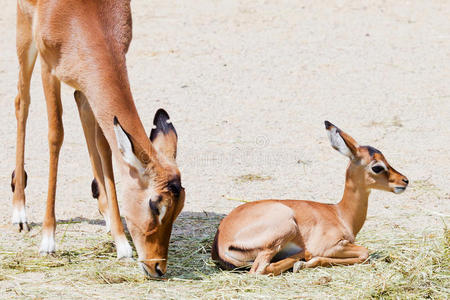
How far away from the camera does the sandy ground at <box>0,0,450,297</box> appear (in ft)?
26.0

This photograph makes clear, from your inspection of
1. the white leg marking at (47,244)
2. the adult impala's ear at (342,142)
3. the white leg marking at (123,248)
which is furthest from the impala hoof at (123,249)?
the adult impala's ear at (342,142)

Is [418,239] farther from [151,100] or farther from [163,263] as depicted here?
[151,100]

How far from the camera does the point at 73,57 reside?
6152mm

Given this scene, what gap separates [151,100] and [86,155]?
1.96 metres

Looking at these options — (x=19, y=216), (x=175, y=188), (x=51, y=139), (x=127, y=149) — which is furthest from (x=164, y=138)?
(x=19, y=216)

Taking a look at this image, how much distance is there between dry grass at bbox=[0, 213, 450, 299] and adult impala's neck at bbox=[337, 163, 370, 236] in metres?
0.28

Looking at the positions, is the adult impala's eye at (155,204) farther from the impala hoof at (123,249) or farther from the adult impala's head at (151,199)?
the impala hoof at (123,249)

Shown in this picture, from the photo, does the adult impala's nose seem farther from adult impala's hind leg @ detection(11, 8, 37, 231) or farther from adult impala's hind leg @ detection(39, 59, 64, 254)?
adult impala's hind leg @ detection(11, 8, 37, 231)

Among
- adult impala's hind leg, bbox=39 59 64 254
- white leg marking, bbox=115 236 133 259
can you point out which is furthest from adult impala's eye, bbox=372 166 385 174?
adult impala's hind leg, bbox=39 59 64 254

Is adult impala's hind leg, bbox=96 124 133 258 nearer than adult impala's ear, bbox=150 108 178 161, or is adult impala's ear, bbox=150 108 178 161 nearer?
adult impala's ear, bbox=150 108 178 161

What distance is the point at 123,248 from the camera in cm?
621

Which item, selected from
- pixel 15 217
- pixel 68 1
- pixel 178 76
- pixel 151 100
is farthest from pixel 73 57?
pixel 178 76

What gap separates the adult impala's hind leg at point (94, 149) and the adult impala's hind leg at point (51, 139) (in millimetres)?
389

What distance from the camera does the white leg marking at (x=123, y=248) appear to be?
6176 millimetres
